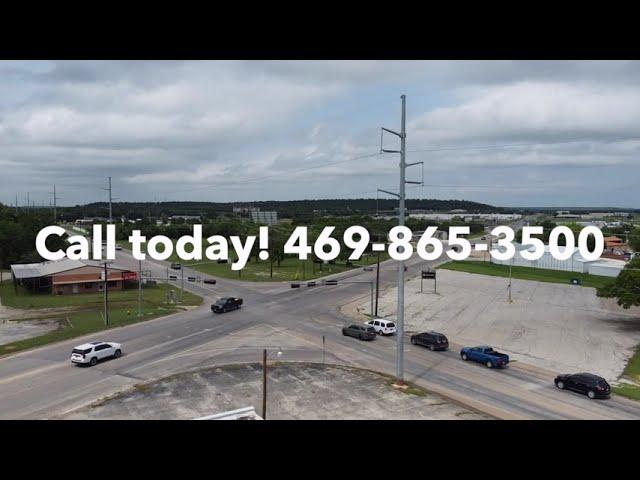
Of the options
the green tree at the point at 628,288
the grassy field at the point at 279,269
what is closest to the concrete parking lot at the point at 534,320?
the green tree at the point at 628,288

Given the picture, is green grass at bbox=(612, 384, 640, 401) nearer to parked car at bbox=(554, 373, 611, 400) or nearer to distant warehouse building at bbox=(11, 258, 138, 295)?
parked car at bbox=(554, 373, 611, 400)

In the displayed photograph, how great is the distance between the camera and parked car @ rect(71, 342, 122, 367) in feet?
81.0

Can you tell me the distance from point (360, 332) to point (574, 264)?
4835 cm

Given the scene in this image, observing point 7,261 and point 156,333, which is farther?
point 7,261

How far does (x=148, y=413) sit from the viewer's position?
60.0 feet

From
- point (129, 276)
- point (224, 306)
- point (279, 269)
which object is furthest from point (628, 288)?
point (129, 276)

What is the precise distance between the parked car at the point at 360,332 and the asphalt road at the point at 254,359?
395 mm

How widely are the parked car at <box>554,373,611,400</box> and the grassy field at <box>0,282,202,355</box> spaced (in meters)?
27.0

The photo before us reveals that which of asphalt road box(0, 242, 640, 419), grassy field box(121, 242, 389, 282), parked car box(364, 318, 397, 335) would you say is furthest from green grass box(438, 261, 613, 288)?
parked car box(364, 318, 397, 335)

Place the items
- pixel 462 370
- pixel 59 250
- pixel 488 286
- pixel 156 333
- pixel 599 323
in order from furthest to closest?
1. pixel 59 250
2. pixel 488 286
3. pixel 599 323
4. pixel 156 333
5. pixel 462 370
